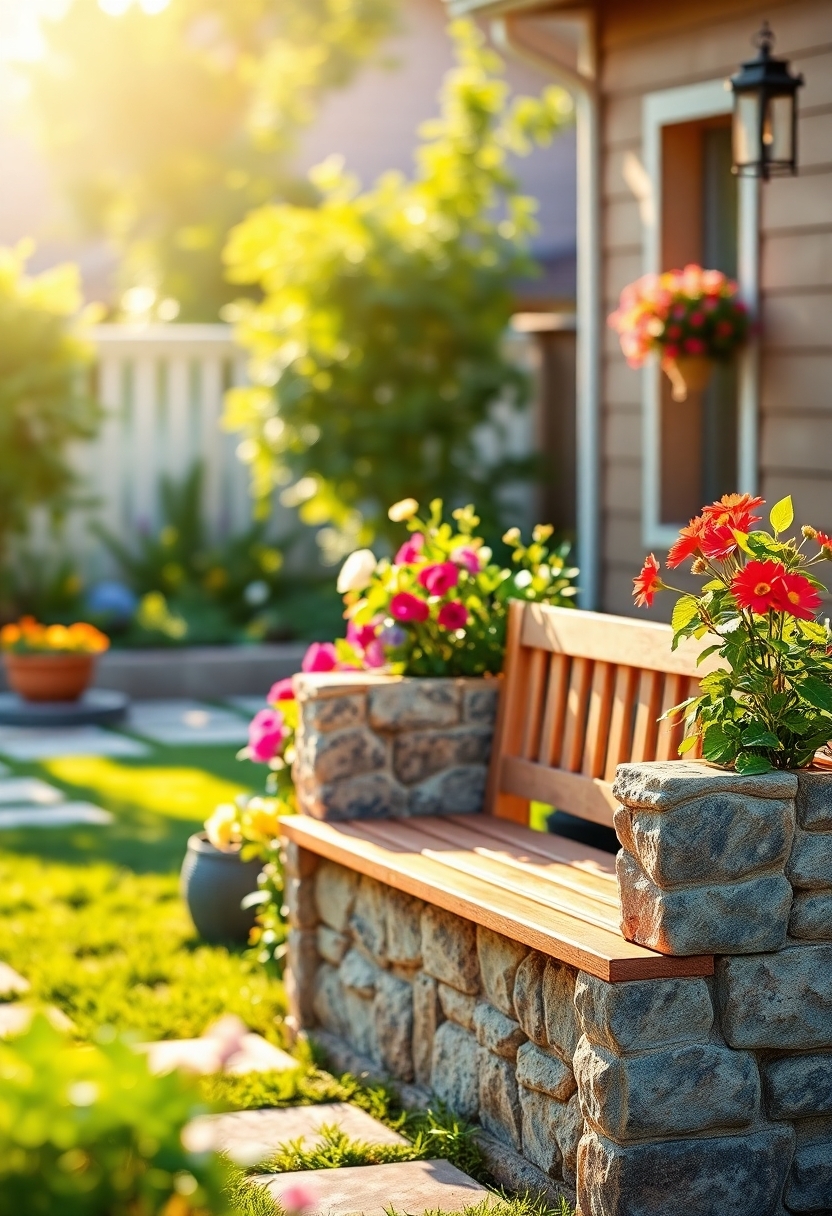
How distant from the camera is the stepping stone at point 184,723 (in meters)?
8.46

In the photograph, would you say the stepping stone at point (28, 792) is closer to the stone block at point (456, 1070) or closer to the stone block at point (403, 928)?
the stone block at point (403, 928)

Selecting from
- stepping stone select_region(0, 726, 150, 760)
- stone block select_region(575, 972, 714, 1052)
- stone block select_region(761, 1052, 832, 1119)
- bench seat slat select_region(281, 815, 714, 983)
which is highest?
bench seat slat select_region(281, 815, 714, 983)

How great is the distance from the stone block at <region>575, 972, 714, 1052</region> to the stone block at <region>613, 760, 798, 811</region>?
30 centimetres

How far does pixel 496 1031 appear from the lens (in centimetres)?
353

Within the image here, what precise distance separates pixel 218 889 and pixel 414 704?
1.05 m

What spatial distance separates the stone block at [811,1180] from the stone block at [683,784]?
2.04 feet

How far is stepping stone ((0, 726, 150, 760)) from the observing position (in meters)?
8.09

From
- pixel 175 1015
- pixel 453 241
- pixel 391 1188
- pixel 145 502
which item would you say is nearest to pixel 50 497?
pixel 145 502

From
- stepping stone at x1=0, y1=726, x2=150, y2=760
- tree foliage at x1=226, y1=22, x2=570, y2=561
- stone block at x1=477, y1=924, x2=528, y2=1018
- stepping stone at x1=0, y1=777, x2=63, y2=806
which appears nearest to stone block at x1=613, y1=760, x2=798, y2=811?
stone block at x1=477, y1=924, x2=528, y2=1018

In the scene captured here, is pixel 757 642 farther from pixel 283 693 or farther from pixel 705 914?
pixel 283 693

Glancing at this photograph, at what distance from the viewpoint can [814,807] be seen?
307cm

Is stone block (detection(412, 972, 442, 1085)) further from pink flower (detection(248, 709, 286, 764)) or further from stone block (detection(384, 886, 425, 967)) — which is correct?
pink flower (detection(248, 709, 286, 764))

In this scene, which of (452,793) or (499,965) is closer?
(499,965)

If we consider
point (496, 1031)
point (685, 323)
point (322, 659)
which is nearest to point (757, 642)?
point (496, 1031)
